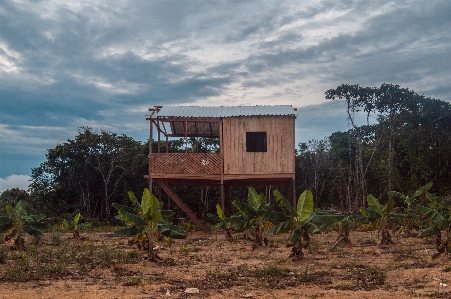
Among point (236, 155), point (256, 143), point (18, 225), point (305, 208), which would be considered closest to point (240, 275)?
point (305, 208)

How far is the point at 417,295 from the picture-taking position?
6.75 m

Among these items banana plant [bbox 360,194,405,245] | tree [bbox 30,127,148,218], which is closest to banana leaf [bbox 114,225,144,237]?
banana plant [bbox 360,194,405,245]

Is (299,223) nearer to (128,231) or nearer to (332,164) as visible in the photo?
(128,231)

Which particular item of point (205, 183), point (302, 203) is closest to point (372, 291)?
point (302, 203)

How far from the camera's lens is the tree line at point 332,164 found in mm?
23016

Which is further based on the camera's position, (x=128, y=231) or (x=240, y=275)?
(x=128, y=231)

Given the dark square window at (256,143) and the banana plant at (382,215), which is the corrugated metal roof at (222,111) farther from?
the banana plant at (382,215)

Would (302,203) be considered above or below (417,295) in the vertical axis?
above

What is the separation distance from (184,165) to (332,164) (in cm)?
1139

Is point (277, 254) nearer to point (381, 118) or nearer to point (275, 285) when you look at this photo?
point (275, 285)

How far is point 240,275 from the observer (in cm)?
848

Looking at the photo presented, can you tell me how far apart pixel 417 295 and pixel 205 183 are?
13482 millimetres

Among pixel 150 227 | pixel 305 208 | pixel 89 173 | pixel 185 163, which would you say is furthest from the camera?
pixel 89 173

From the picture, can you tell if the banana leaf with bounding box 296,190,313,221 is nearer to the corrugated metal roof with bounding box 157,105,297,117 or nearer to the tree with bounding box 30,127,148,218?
the corrugated metal roof with bounding box 157,105,297,117
